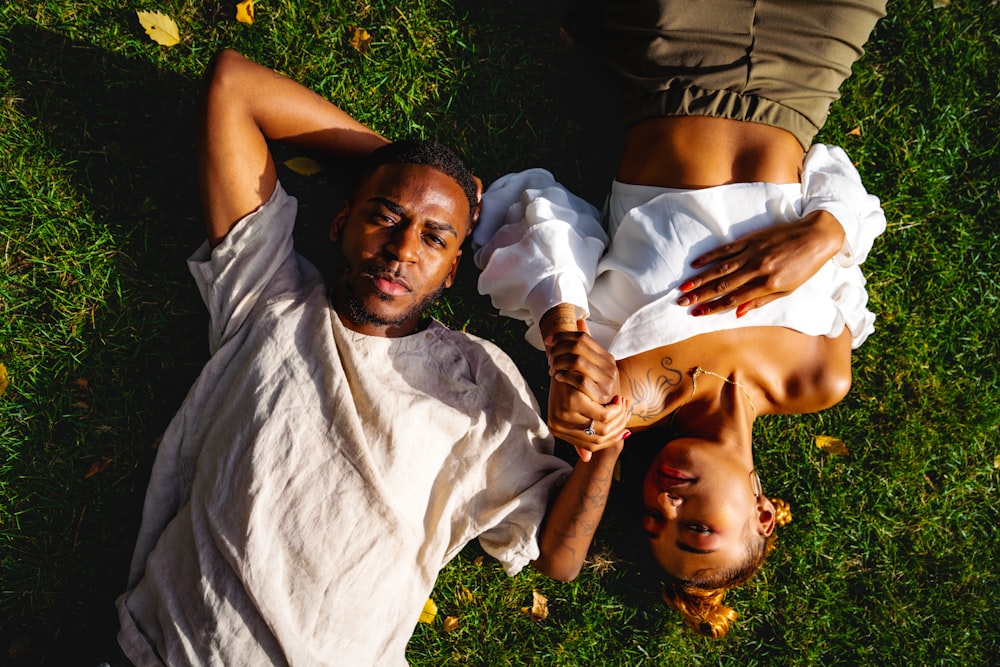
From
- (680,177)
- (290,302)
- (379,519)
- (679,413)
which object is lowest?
(379,519)

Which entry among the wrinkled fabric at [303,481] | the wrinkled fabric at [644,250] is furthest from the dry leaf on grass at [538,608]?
the wrinkled fabric at [644,250]

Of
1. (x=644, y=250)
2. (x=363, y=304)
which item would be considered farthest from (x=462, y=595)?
(x=644, y=250)

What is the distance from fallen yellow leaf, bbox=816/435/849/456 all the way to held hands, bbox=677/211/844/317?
130cm

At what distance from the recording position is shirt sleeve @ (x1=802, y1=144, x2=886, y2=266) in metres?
3.37

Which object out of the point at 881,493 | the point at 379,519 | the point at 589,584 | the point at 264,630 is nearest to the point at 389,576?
the point at 379,519

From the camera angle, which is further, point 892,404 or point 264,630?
point 892,404

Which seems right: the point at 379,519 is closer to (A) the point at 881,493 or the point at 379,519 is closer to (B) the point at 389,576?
(B) the point at 389,576

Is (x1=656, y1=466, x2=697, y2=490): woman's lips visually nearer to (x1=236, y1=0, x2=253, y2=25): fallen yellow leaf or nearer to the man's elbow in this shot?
the man's elbow

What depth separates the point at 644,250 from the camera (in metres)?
3.28

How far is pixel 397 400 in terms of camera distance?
3.21 meters

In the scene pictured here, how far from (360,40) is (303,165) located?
2.54ft

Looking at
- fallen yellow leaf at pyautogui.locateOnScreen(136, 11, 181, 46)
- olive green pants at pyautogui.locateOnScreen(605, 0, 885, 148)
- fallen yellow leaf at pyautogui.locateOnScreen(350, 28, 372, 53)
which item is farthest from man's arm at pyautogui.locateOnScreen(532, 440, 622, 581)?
fallen yellow leaf at pyautogui.locateOnScreen(136, 11, 181, 46)

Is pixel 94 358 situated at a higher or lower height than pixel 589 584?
higher

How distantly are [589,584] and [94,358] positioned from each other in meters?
3.06
